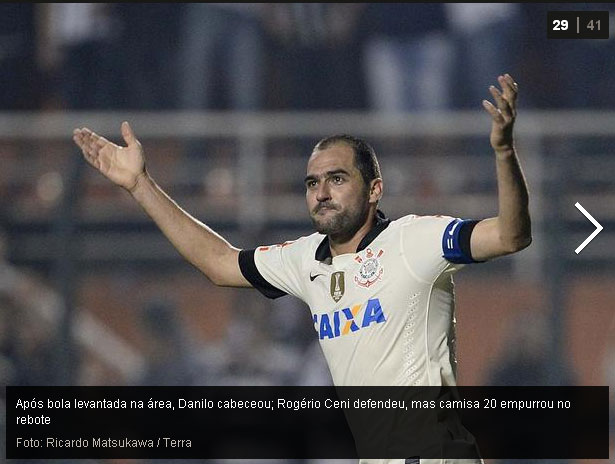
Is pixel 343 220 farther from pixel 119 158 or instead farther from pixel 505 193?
pixel 119 158

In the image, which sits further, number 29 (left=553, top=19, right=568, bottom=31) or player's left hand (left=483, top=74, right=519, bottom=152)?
number 29 (left=553, top=19, right=568, bottom=31)

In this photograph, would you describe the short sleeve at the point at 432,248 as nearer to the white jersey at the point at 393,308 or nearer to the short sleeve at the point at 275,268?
the white jersey at the point at 393,308

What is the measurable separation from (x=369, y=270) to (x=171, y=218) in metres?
0.94

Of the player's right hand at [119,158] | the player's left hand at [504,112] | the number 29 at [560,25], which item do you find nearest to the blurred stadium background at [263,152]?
the number 29 at [560,25]

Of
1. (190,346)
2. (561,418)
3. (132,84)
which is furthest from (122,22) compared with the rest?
(561,418)

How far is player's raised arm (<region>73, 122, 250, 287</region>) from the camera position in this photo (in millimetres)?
4973

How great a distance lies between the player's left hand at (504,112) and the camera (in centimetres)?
381

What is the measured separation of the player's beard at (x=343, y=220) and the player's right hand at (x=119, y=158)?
93cm

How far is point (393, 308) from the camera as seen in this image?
4332 mm

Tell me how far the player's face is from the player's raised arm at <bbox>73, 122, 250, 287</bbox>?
65cm
